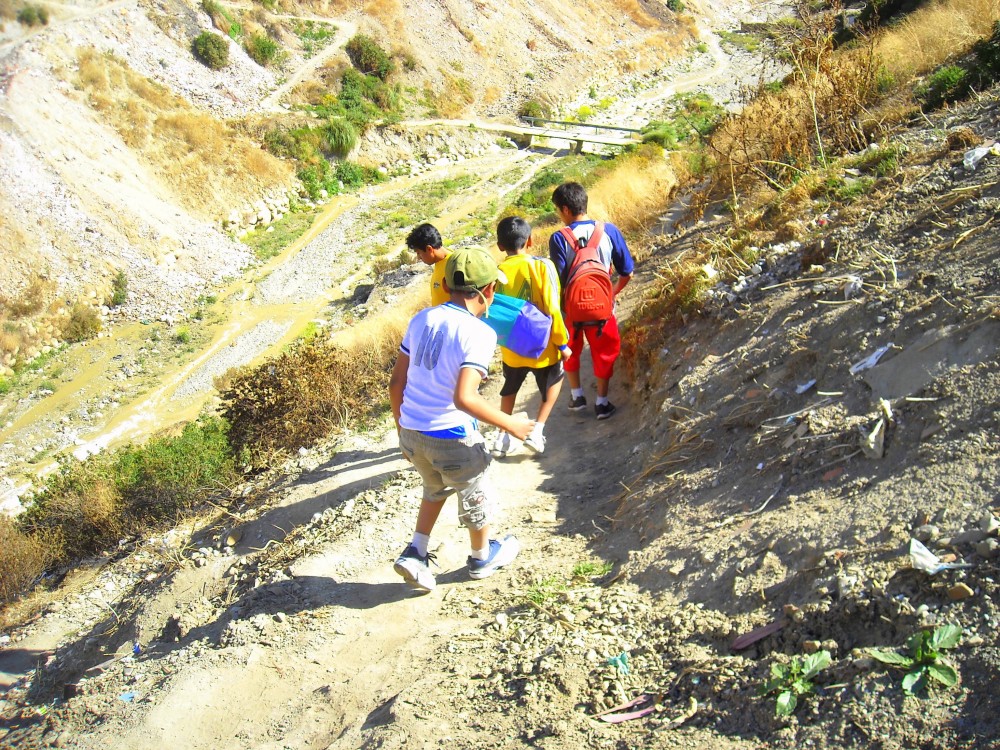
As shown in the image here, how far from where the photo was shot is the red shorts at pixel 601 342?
5.96 m

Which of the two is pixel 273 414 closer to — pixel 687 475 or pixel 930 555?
pixel 687 475

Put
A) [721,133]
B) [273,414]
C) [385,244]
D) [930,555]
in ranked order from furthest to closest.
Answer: [385,244] → [721,133] → [273,414] → [930,555]

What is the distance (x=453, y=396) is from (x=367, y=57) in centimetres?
3320

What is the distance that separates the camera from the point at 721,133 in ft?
31.3

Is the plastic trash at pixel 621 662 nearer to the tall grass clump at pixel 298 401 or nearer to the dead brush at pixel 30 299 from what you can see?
the tall grass clump at pixel 298 401

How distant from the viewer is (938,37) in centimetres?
798

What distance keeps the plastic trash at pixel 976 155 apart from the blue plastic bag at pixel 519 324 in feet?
9.70

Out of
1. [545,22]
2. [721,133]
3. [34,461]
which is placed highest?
[545,22]

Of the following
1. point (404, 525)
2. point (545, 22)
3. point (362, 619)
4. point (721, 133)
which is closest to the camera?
point (362, 619)

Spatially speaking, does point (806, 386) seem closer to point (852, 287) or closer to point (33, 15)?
point (852, 287)

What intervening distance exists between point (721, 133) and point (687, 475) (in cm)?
630

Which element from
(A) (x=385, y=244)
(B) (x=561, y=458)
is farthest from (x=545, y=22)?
(B) (x=561, y=458)

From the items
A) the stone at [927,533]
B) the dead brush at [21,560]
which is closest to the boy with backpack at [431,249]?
the stone at [927,533]

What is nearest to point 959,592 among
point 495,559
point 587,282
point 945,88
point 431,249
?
point 495,559
